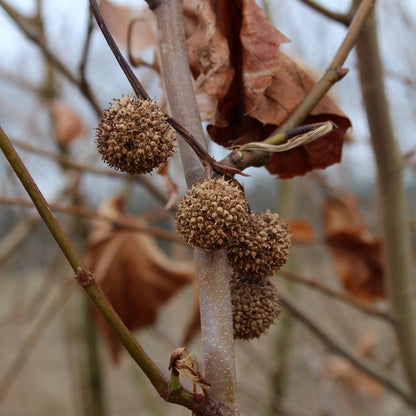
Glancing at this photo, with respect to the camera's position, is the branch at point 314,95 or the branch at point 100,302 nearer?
the branch at point 100,302

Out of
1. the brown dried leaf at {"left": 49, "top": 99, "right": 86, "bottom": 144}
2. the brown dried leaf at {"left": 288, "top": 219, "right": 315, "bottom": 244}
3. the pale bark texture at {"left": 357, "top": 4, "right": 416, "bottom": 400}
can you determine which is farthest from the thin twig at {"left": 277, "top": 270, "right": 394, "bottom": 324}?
the brown dried leaf at {"left": 49, "top": 99, "right": 86, "bottom": 144}

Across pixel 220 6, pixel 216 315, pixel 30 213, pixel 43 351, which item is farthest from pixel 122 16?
pixel 43 351

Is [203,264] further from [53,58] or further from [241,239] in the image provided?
[53,58]

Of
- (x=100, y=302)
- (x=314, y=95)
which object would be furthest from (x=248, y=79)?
(x=100, y=302)

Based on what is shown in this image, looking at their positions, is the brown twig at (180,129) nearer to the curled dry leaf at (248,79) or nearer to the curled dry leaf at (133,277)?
the curled dry leaf at (248,79)

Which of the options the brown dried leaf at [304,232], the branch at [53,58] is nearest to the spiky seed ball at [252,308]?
the branch at [53,58]

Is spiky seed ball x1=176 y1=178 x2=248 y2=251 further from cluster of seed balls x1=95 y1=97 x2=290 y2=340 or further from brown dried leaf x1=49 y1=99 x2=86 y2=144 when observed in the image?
brown dried leaf x1=49 y1=99 x2=86 y2=144
